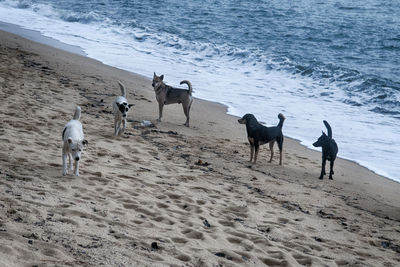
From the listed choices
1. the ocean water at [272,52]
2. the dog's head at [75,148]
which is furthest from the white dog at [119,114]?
the ocean water at [272,52]

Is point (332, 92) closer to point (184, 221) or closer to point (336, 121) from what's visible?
point (336, 121)

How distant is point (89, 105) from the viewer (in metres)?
10.5

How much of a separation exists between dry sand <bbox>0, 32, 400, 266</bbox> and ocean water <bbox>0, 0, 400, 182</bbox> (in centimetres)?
207

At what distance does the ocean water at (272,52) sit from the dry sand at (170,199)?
81.5 inches

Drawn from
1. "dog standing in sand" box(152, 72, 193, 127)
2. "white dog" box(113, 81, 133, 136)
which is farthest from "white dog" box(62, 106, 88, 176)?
"dog standing in sand" box(152, 72, 193, 127)

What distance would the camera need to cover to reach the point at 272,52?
22.6 metres

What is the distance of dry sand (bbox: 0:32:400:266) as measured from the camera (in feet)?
15.4

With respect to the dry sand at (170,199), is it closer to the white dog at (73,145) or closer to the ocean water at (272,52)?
the white dog at (73,145)

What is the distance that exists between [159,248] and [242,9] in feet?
102

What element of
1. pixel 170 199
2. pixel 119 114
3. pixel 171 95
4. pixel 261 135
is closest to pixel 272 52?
pixel 171 95

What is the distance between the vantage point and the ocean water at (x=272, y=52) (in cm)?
1269

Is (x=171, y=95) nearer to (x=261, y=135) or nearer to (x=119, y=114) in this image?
(x=119, y=114)

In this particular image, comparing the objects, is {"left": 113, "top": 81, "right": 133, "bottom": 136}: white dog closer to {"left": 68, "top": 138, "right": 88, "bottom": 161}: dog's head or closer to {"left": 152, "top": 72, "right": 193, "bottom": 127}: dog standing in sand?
{"left": 152, "top": 72, "right": 193, "bottom": 127}: dog standing in sand

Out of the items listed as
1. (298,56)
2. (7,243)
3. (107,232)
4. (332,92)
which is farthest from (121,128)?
(298,56)
